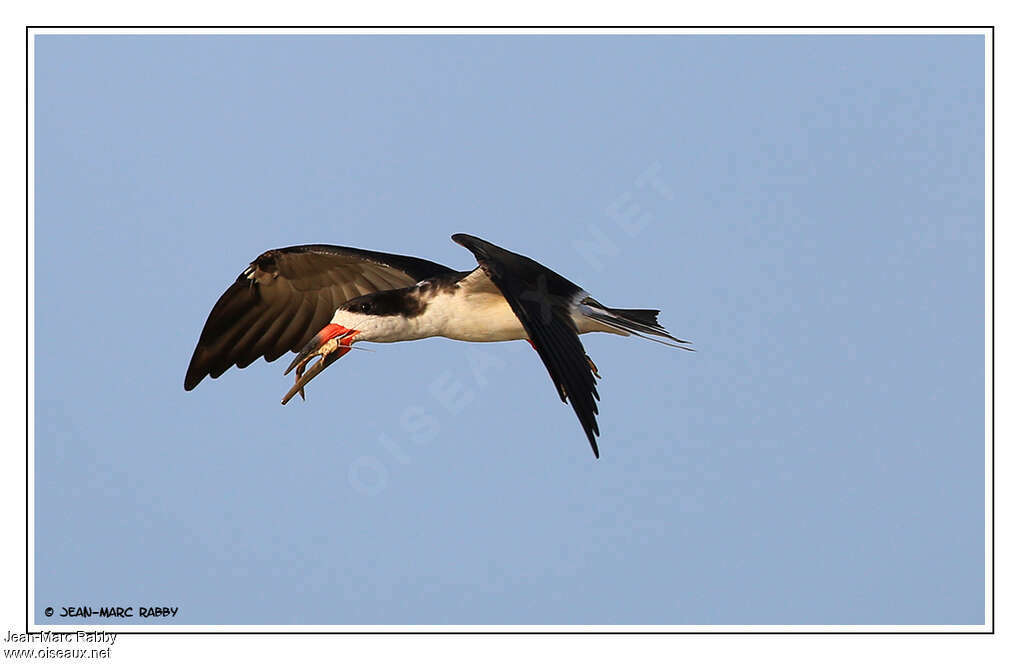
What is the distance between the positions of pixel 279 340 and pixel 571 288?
9.86 ft

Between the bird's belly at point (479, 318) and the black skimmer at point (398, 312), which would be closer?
the black skimmer at point (398, 312)

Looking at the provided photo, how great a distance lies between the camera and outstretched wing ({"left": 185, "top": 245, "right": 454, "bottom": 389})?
1058 centimetres

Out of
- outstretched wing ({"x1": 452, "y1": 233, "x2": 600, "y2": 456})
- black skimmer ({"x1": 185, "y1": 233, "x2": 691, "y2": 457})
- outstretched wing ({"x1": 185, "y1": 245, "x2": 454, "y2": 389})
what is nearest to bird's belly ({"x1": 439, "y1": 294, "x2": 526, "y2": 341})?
black skimmer ({"x1": 185, "y1": 233, "x2": 691, "y2": 457})

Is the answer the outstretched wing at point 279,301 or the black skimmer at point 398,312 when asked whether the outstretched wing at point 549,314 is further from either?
the outstretched wing at point 279,301

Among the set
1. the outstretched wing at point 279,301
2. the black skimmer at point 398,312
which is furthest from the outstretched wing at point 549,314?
the outstretched wing at point 279,301

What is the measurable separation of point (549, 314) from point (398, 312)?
167cm

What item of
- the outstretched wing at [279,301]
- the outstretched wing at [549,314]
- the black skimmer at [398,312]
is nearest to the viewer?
the outstretched wing at [549,314]

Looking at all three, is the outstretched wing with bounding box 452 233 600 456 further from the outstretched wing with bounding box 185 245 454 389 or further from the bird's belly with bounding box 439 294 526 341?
the outstretched wing with bounding box 185 245 454 389

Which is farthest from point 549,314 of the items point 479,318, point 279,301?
point 279,301

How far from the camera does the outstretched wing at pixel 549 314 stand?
6988mm

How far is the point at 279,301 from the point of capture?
10.8 meters

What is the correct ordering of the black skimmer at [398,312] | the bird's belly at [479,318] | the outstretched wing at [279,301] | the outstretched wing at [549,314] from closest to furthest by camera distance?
the outstretched wing at [549,314]
the black skimmer at [398,312]
the bird's belly at [479,318]
the outstretched wing at [279,301]

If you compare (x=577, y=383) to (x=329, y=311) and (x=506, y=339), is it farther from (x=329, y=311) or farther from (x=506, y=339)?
(x=329, y=311)
